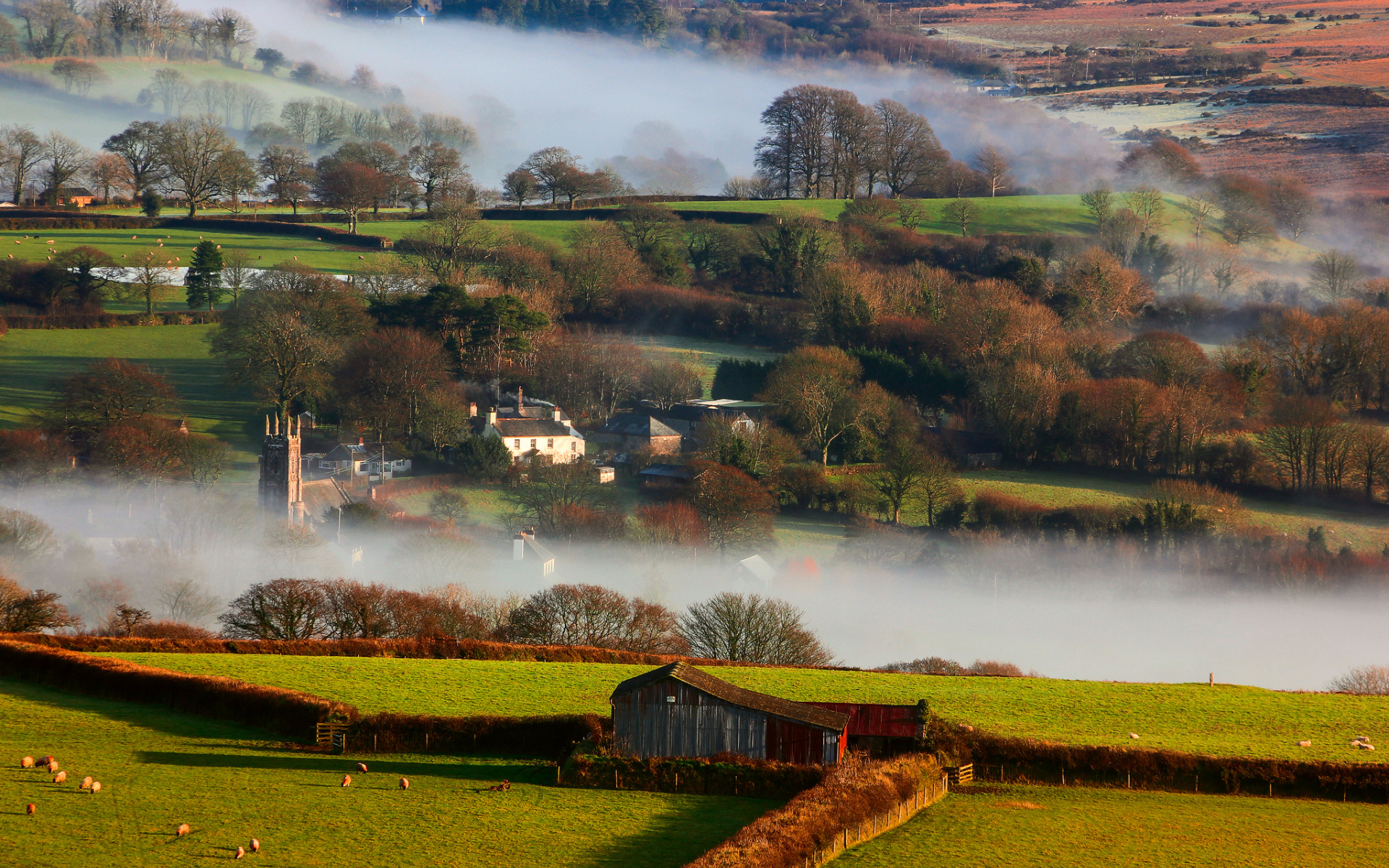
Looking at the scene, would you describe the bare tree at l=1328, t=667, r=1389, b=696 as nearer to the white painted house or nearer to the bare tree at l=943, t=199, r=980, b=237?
the white painted house

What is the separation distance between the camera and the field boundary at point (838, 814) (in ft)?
55.8

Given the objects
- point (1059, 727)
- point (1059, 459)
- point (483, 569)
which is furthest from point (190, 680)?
point (1059, 459)

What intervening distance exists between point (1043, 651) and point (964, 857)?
34.3 m

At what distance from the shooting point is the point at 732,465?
63.4 meters

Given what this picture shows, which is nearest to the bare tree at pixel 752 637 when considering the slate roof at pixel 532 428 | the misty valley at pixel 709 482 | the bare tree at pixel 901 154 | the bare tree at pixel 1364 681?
the misty valley at pixel 709 482

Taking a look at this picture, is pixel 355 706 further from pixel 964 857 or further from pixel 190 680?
pixel 964 857

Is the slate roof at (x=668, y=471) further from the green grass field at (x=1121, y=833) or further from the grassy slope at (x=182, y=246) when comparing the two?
the green grass field at (x=1121, y=833)

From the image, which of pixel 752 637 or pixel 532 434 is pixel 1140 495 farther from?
pixel 532 434

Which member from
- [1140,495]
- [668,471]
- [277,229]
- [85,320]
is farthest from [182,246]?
[1140,495]

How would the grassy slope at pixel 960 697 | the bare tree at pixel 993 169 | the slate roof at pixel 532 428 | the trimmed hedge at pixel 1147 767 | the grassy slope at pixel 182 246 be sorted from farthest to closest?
the bare tree at pixel 993 169 < the grassy slope at pixel 182 246 < the slate roof at pixel 532 428 < the grassy slope at pixel 960 697 < the trimmed hedge at pixel 1147 767

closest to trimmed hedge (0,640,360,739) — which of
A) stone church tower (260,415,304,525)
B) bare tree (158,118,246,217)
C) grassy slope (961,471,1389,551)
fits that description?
stone church tower (260,415,304,525)

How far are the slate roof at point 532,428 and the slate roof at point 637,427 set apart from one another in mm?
2975

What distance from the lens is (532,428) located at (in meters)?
67.9

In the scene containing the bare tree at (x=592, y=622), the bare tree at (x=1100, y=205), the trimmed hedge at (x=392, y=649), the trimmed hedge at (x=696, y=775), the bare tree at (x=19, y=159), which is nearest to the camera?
the trimmed hedge at (x=696, y=775)
